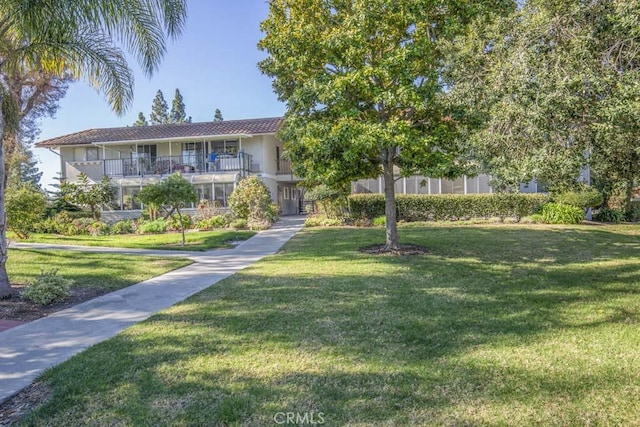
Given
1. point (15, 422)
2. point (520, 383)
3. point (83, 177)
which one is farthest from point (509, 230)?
point (83, 177)

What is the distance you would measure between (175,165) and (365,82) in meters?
Answer: 19.9

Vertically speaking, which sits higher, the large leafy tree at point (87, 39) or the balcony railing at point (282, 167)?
the large leafy tree at point (87, 39)

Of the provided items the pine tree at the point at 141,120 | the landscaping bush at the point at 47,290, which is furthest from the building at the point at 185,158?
the pine tree at the point at 141,120

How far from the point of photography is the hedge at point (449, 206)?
66.4ft

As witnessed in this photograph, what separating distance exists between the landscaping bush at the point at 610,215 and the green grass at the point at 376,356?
1437cm

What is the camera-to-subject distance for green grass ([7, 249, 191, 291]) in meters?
8.88

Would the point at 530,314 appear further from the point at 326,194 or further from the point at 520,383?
the point at 326,194

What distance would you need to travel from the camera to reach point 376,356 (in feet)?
14.5

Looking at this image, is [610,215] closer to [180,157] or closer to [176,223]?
[176,223]

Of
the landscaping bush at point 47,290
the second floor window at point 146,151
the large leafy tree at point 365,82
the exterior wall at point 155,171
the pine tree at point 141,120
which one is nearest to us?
the landscaping bush at point 47,290

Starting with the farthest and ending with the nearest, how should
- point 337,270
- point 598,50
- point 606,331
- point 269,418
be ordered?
point 337,270, point 598,50, point 606,331, point 269,418

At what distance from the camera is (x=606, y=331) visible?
5.08 m

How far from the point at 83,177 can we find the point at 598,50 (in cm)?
2733

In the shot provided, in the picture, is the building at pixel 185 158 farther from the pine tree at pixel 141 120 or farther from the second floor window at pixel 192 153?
the pine tree at pixel 141 120
